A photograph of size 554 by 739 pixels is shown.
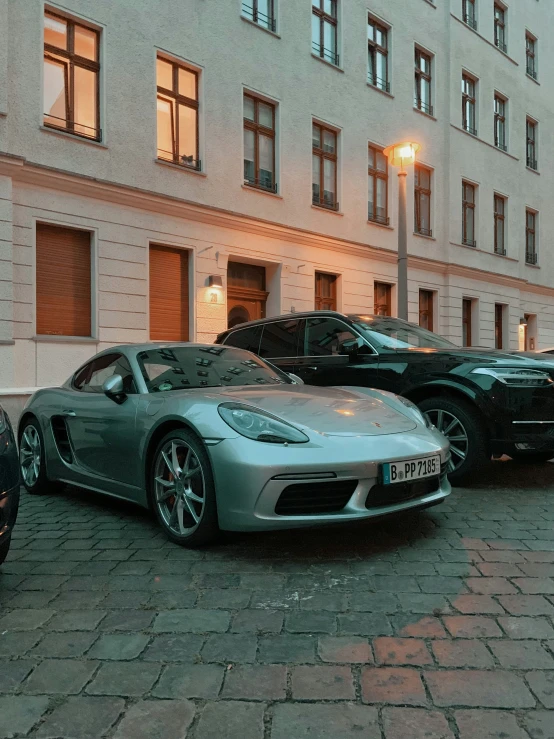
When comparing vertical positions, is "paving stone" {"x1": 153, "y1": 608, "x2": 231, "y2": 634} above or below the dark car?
below

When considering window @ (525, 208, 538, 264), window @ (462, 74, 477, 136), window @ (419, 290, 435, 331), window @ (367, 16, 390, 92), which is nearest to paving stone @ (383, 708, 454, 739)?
window @ (367, 16, 390, 92)

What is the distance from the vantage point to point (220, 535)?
3.84 meters

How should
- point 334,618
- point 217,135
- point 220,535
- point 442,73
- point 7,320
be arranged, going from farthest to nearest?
point 442,73 < point 217,135 < point 7,320 < point 220,535 < point 334,618

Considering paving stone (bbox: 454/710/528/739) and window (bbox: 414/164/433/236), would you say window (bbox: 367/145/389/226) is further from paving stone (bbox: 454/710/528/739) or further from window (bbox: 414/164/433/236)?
paving stone (bbox: 454/710/528/739)

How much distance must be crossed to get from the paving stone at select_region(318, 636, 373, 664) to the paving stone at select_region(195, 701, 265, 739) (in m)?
0.43

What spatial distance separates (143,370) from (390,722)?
10.6ft

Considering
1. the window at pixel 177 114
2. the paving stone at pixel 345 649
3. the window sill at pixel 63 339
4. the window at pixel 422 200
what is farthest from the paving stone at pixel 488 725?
the window at pixel 422 200

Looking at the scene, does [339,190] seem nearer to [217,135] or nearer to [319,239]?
[319,239]

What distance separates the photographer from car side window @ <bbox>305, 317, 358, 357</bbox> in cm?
696

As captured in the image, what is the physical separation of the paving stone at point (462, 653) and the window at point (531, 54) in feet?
90.0

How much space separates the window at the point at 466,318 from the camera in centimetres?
2166

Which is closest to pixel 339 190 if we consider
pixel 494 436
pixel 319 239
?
pixel 319 239

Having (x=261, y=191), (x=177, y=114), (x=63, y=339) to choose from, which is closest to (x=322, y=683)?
(x=63, y=339)

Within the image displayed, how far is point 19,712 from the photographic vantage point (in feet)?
6.82
